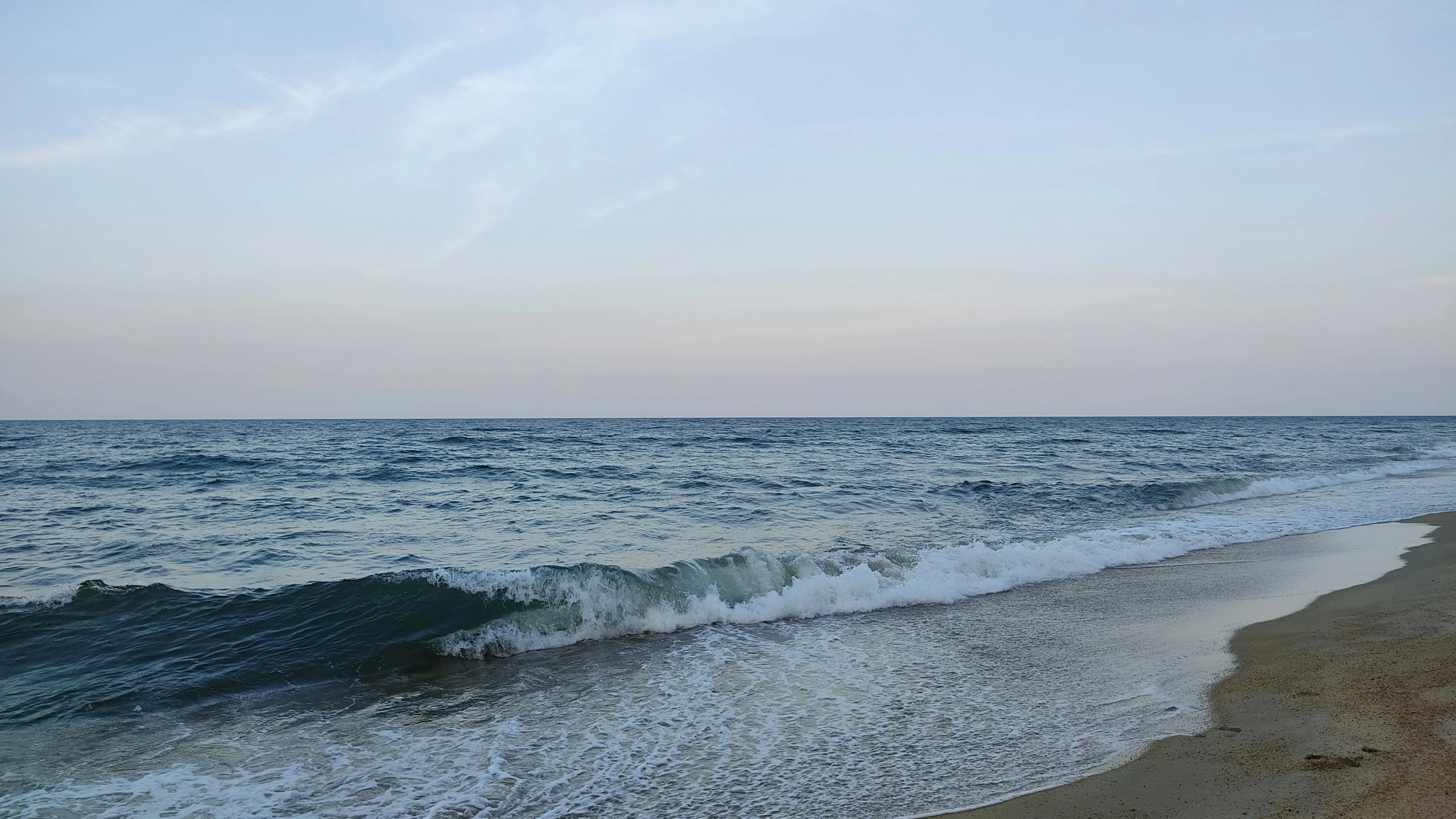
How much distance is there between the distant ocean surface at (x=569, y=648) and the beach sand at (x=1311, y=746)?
352 mm

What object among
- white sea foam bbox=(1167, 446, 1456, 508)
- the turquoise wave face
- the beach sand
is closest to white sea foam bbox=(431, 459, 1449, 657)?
the turquoise wave face

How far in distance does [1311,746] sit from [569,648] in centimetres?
638

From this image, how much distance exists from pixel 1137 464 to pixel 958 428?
41731 millimetres

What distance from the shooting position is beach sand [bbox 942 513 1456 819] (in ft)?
13.1

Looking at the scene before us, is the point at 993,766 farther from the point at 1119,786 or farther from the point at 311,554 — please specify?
the point at 311,554

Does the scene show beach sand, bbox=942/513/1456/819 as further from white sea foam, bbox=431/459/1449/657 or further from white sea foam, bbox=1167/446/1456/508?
white sea foam, bbox=1167/446/1456/508

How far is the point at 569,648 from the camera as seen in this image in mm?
8273

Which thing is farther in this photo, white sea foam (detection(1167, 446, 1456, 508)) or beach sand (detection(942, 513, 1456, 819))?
white sea foam (detection(1167, 446, 1456, 508))

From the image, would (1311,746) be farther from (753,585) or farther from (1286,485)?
(1286,485)

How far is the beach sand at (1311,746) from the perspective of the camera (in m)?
4.00

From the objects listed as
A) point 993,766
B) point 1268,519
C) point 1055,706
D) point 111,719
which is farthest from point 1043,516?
point 111,719

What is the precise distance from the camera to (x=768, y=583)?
10.3 metres

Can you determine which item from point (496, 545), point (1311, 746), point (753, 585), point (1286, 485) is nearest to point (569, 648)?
point (753, 585)

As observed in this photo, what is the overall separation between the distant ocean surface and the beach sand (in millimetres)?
352
